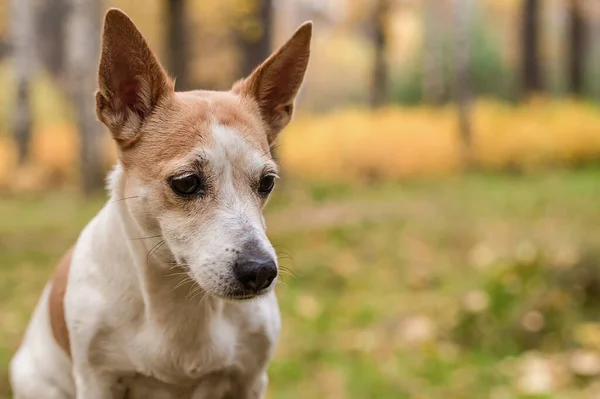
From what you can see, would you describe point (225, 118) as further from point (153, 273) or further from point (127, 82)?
point (153, 273)

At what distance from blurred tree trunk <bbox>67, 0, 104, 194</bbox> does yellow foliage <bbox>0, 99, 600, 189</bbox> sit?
110 cm

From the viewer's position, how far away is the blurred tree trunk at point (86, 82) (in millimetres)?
10852

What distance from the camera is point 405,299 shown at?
6.57 metres

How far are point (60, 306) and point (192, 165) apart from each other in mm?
953

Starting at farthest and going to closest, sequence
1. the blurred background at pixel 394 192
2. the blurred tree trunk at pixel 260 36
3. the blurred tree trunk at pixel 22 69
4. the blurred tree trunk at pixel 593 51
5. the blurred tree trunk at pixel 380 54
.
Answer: the blurred tree trunk at pixel 380 54
the blurred tree trunk at pixel 593 51
the blurred tree trunk at pixel 22 69
the blurred tree trunk at pixel 260 36
the blurred background at pixel 394 192

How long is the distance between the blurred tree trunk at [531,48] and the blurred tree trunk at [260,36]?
327 inches

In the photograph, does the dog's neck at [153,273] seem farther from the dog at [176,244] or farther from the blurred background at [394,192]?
the blurred background at [394,192]

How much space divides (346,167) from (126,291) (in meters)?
11.3

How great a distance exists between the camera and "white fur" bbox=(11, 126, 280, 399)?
2695mm

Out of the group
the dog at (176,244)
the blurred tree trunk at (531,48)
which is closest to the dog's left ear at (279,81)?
the dog at (176,244)

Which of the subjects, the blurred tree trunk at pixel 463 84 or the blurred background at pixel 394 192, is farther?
the blurred tree trunk at pixel 463 84

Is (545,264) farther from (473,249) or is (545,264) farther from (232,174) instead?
(232,174)

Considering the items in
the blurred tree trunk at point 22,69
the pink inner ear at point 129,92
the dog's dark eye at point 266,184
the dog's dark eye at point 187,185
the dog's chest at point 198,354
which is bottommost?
the blurred tree trunk at point 22,69

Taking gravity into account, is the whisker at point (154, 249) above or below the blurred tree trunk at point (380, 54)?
above
